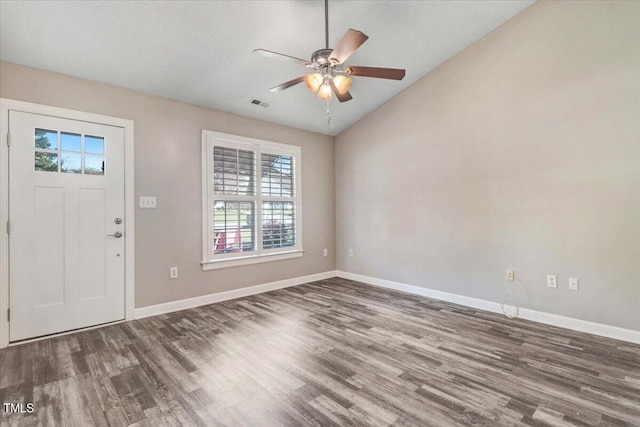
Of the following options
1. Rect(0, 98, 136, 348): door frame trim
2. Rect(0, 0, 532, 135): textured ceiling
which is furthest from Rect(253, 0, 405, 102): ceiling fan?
Rect(0, 98, 136, 348): door frame trim

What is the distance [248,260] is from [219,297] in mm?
614

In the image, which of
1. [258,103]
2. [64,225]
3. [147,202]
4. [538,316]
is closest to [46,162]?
[64,225]

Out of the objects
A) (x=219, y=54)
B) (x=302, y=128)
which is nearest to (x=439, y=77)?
(x=302, y=128)

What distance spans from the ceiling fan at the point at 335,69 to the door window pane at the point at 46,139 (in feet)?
7.42

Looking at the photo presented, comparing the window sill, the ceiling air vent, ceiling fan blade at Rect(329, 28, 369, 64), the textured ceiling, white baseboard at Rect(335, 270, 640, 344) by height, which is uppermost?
the textured ceiling

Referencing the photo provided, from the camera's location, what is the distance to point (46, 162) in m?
2.83

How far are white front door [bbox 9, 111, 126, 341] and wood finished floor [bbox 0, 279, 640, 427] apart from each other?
281mm

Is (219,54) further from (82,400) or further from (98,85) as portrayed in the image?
(82,400)

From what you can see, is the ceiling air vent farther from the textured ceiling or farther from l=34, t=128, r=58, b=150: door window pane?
l=34, t=128, r=58, b=150: door window pane

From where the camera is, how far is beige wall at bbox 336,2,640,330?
2666mm

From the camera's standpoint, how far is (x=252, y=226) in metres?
4.33

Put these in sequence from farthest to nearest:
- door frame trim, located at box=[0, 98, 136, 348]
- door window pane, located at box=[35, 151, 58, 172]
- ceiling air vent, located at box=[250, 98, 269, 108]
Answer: ceiling air vent, located at box=[250, 98, 269, 108] < door window pane, located at box=[35, 151, 58, 172] < door frame trim, located at box=[0, 98, 136, 348]

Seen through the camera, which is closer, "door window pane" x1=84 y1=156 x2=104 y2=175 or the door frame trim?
the door frame trim

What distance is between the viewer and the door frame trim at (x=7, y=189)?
262 cm
